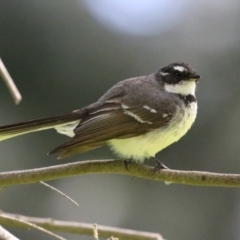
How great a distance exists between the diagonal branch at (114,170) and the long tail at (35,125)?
0.23 meters

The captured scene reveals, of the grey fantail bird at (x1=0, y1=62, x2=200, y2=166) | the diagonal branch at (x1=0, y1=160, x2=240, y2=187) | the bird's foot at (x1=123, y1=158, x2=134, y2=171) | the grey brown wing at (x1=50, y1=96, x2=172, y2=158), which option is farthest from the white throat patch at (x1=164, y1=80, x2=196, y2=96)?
the diagonal branch at (x1=0, y1=160, x2=240, y2=187)

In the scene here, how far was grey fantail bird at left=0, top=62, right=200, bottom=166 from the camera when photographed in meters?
2.45

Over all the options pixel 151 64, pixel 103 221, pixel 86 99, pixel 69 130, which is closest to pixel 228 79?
pixel 151 64

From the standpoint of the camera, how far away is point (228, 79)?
14.2 feet

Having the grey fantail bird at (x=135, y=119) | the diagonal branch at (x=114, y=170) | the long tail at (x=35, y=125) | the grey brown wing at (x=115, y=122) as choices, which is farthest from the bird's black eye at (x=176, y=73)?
the diagonal branch at (x=114, y=170)

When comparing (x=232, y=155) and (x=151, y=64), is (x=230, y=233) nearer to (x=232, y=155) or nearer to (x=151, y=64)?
(x=232, y=155)

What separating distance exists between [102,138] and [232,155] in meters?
1.95

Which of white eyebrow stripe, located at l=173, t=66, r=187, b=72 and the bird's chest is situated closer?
the bird's chest

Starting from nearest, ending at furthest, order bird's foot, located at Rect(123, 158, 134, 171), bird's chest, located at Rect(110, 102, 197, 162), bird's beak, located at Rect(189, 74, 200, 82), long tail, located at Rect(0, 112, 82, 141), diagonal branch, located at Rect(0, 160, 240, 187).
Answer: diagonal branch, located at Rect(0, 160, 240, 187) < long tail, located at Rect(0, 112, 82, 141) < bird's foot, located at Rect(123, 158, 134, 171) < bird's chest, located at Rect(110, 102, 197, 162) < bird's beak, located at Rect(189, 74, 200, 82)

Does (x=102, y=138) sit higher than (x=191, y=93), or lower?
lower

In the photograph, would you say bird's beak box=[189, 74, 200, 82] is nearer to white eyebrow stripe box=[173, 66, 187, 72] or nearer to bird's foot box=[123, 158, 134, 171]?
white eyebrow stripe box=[173, 66, 187, 72]

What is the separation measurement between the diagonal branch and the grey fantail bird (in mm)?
151

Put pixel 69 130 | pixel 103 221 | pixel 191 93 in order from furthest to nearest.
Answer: pixel 103 221
pixel 191 93
pixel 69 130

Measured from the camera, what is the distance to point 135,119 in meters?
2.62
